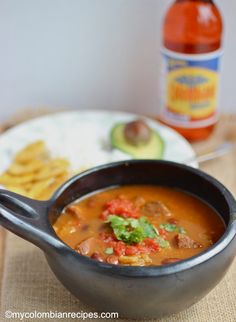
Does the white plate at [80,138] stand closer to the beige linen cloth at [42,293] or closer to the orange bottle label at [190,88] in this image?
the orange bottle label at [190,88]

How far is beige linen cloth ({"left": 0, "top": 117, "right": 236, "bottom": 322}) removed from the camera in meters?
1.36

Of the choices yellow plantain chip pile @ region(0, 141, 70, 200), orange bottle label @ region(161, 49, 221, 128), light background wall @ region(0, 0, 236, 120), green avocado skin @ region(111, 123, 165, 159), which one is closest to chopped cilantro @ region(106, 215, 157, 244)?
yellow plantain chip pile @ region(0, 141, 70, 200)

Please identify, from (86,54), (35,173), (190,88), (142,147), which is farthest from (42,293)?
(86,54)

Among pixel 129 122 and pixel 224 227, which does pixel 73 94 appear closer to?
pixel 129 122

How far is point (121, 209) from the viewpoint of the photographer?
1460 millimetres

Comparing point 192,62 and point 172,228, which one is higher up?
point 192,62

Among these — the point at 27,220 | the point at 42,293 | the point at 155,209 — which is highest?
the point at 27,220

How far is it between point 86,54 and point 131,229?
1.01m

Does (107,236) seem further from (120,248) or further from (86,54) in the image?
(86,54)

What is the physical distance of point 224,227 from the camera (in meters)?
1.40

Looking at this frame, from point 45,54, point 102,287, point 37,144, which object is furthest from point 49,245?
point 45,54

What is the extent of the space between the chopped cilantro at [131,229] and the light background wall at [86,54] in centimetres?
96

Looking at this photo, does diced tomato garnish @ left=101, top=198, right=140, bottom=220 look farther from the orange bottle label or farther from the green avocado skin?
the orange bottle label

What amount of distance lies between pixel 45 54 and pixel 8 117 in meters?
0.30
